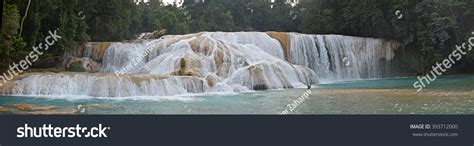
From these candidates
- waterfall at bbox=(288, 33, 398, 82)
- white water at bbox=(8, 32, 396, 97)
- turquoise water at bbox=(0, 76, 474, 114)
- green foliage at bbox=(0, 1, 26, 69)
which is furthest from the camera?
waterfall at bbox=(288, 33, 398, 82)

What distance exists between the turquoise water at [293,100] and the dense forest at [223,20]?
9.3 inches

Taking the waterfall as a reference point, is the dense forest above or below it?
above

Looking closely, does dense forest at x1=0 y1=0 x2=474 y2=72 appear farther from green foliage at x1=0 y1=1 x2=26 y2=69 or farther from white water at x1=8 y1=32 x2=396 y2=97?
white water at x1=8 y1=32 x2=396 y2=97

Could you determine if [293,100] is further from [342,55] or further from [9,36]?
[9,36]

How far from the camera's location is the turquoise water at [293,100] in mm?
2984

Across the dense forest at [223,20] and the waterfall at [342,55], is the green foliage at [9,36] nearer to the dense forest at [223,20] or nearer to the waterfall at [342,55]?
the dense forest at [223,20]

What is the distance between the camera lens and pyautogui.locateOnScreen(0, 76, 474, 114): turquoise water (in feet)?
9.79

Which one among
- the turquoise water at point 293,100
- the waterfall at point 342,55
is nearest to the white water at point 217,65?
the waterfall at point 342,55

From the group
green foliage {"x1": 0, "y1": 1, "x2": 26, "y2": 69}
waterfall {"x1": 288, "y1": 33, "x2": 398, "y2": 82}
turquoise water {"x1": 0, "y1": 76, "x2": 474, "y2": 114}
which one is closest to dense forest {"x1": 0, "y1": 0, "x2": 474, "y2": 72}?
green foliage {"x1": 0, "y1": 1, "x2": 26, "y2": 69}

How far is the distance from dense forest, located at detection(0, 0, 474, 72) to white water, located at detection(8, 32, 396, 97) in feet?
0.37

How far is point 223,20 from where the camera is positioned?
3662 millimetres

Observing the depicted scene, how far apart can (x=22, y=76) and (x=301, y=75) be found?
5.77ft

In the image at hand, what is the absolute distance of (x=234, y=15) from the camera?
3750mm

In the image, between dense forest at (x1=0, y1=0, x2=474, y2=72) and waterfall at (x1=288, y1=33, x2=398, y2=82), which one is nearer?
dense forest at (x1=0, y1=0, x2=474, y2=72)
